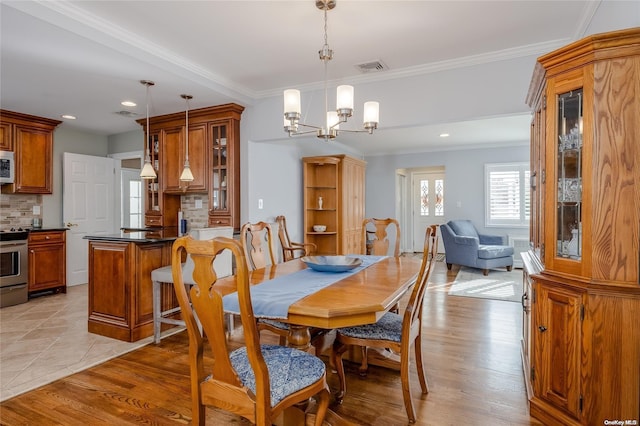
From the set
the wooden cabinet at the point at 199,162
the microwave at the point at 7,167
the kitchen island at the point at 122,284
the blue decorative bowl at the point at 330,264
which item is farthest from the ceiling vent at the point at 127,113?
the blue decorative bowl at the point at 330,264

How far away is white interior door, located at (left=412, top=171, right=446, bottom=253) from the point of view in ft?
28.5

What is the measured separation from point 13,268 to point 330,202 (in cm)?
440

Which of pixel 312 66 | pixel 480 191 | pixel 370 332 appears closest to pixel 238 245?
pixel 370 332

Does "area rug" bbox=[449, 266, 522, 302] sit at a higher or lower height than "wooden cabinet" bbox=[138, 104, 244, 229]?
lower

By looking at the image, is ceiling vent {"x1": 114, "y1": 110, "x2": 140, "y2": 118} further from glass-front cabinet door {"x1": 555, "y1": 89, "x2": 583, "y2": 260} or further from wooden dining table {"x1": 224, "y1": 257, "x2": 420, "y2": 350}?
glass-front cabinet door {"x1": 555, "y1": 89, "x2": 583, "y2": 260}

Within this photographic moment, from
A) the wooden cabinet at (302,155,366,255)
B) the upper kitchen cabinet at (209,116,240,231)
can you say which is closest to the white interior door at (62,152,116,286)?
the upper kitchen cabinet at (209,116,240,231)

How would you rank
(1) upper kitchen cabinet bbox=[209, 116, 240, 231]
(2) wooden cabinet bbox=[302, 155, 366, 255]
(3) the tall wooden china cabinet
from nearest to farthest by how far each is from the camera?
1. (3) the tall wooden china cabinet
2. (1) upper kitchen cabinet bbox=[209, 116, 240, 231]
3. (2) wooden cabinet bbox=[302, 155, 366, 255]

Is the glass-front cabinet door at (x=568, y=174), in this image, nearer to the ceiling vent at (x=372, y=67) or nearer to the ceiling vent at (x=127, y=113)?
the ceiling vent at (x=372, y=67)

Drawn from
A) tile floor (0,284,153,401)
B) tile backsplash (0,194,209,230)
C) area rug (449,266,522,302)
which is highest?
tile backsplash (0,194,209,230)

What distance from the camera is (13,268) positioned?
173 inches

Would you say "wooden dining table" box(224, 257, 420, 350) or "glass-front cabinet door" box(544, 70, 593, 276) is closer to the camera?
"wooden dining table" box(224, 257, 420, 350)

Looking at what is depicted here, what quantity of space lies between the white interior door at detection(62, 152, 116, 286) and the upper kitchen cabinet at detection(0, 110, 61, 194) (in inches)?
11.0

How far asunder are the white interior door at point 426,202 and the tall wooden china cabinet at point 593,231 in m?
6.83

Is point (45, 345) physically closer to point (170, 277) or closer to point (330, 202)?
point (170, 277)
